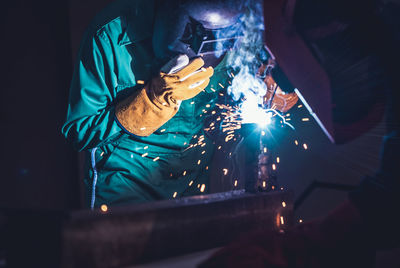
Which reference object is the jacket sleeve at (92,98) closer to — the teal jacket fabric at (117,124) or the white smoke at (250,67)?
the teal jacket fabric at (117,124)

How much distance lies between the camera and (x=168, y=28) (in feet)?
5.78

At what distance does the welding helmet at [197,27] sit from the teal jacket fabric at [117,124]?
0.28m

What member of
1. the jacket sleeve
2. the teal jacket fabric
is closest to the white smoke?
the teal jacket fabric

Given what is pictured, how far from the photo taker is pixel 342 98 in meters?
1.79

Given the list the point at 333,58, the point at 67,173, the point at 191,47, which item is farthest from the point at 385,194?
the point at 67,173

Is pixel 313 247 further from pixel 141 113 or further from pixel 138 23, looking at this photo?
pixel 138 23

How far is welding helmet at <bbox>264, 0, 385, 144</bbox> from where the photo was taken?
1.56 metres

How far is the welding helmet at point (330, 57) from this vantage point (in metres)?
1.56

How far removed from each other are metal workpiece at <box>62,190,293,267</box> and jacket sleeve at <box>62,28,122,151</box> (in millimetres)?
828

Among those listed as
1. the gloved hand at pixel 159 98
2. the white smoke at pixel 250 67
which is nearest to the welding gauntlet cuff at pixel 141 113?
the gloved hand at pixel 159 98

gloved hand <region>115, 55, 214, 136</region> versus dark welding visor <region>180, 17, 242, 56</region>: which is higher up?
dark welding visor <region>180, 17, 242, 56</region>

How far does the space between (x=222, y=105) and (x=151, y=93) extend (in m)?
0.89

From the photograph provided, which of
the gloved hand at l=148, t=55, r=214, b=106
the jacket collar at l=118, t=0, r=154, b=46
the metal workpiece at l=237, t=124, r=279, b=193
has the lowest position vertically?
the metal workpiece at l=237, t=124, r=279, b=193

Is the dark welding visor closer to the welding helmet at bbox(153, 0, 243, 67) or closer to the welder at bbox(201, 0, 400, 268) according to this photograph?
the welding helmet at bbox(153, 0, 243, 67)
